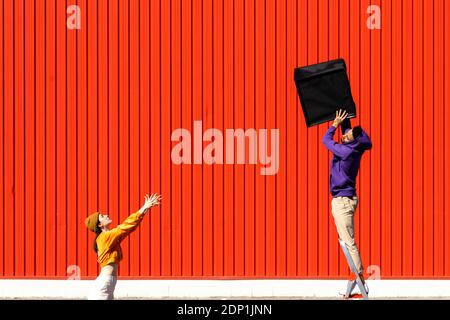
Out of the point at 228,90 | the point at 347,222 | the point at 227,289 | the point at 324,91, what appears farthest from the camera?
the point at 228,90

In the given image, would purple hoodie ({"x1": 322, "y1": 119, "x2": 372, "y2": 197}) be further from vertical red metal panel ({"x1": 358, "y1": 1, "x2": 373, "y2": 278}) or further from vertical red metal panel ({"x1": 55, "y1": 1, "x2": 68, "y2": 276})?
vertical red metal panel ({"x1": 55, "y1": 1, "x2": 68, "y2": 276})

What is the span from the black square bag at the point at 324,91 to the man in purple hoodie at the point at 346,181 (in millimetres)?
325

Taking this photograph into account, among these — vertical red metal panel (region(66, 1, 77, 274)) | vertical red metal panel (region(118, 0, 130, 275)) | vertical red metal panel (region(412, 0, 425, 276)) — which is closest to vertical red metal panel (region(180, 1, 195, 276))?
vertical red metal panel (region(118, 0, 130, 275))

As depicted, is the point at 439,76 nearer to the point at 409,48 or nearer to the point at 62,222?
the point at 409,48

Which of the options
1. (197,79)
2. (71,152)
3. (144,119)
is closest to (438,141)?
(197,79)

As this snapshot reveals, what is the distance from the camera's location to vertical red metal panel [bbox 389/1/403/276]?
38.7 feet

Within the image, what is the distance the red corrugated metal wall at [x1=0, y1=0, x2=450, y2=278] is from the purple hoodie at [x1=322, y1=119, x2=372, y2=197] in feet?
3.87

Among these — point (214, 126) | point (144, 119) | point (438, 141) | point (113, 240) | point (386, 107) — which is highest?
point (386, 107)

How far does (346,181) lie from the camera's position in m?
10.5

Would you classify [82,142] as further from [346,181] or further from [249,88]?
[346,181]

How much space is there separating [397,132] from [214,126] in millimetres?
2424

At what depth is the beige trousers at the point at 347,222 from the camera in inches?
413

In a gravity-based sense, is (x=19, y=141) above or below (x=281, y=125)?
below

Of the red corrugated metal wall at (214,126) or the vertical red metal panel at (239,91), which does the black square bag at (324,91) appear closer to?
the red corrugated metal wall at (214,126)
